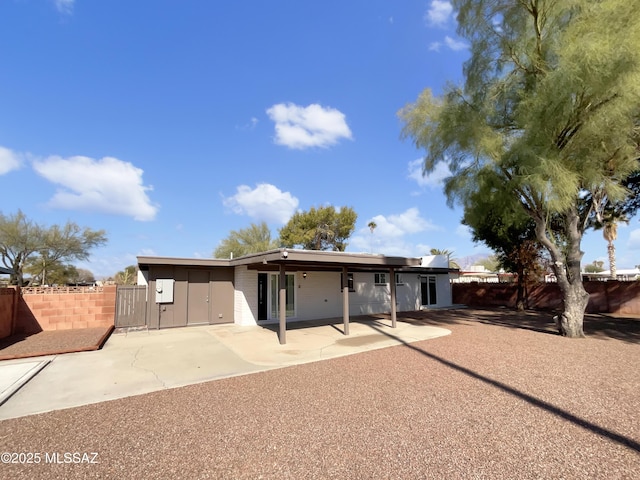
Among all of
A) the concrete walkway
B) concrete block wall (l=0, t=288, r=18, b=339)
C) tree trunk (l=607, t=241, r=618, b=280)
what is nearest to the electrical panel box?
the concrete walkway

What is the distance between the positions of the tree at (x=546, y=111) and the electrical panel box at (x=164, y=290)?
31.7 feet

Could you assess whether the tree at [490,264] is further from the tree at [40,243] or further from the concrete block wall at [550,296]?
the tree at [40,243]

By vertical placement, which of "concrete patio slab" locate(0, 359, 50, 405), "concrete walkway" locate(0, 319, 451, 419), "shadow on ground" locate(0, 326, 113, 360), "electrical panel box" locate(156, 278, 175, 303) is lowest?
"concrete walkway" locate(0, 319, 451, 419)

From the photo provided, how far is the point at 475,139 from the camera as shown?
29.5 ft

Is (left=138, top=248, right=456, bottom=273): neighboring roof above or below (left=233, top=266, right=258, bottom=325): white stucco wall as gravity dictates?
above

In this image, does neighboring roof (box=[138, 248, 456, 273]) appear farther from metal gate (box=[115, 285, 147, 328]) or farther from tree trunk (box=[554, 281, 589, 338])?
tree trunk (box=[554, 281, 589, 338])

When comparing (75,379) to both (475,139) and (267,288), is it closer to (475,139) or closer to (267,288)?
(267,288)

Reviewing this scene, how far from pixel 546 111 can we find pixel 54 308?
49.7ft

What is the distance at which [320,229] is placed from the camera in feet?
100

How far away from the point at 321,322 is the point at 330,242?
18884mm

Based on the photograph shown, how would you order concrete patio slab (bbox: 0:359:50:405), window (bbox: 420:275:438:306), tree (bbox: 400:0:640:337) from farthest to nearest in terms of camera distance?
1. window (bbox: 420:275:438:306)
2. tree (bbox: 400:0:640:337)
3. concrete patio slab (bbox: 0:359:50:405)

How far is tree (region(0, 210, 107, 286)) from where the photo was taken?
25406 mm

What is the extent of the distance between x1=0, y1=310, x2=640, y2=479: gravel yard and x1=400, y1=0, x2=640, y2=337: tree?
14.4ft

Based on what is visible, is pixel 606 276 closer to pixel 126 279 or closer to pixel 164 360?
pixel 164 360
